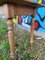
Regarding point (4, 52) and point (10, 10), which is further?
point (4, 52)

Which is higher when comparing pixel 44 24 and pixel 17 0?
pixel 17 0

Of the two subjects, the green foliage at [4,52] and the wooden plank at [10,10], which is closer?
the wooden plank at [10,10]

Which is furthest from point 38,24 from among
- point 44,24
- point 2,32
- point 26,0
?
point 26,0

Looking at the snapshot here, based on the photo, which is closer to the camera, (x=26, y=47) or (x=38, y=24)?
(x=26, y=47)

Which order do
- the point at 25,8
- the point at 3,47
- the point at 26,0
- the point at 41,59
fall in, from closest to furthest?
the point at 26,0
the point at 25,8
the point at 41,59
the point at 3,47

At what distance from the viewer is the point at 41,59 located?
77.7 inches

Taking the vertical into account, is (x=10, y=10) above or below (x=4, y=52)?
above

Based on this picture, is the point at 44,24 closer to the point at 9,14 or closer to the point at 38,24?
the point at 38,24

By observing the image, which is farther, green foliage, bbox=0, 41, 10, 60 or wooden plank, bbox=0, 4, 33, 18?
green foliage, bbox=0, 41, 10, 60

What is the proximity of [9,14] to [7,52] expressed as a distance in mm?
573

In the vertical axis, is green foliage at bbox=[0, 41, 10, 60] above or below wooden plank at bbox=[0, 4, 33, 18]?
below

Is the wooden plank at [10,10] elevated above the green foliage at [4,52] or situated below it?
above

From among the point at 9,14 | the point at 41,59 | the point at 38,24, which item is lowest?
the point at 41,59

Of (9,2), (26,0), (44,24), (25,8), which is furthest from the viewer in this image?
(44,24)
